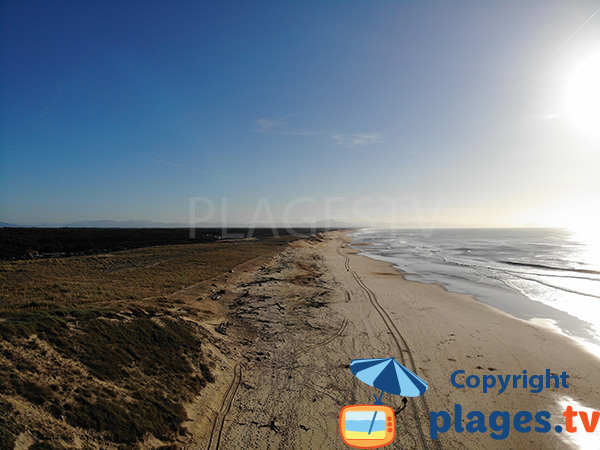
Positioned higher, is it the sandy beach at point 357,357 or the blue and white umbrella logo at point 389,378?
the blue and white umbrella logo at point 389,378

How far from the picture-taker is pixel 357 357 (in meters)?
11.3

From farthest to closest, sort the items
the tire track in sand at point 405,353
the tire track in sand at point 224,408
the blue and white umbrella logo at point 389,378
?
the tire track in sand at point 405,353, the blue and white umbrella logo at point 389,378, the tire track in sand at point 224,408

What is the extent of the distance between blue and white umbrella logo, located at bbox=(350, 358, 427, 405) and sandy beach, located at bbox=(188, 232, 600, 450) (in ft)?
4.67

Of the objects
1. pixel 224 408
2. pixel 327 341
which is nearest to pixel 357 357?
pixel 327 341

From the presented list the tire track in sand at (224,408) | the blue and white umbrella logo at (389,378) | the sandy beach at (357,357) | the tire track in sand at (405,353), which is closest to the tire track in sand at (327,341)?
the sandy beach at (357,357)

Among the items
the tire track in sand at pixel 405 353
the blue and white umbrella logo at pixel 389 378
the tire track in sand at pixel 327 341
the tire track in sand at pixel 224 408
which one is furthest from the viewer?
the tire track in sand at pixel 327 341

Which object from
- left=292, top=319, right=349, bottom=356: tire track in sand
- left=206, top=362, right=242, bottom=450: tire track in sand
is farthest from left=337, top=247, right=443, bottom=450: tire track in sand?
left=206, top=362, right=242, bottom=450: tire track in sand

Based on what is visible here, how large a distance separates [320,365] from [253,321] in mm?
5525

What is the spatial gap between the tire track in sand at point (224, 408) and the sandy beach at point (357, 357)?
3 centimetres

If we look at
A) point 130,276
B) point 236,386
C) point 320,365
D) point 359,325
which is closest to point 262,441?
point 236,386

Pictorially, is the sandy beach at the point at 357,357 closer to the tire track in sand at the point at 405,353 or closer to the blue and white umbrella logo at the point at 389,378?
the tire track in sand at the point at 405,353

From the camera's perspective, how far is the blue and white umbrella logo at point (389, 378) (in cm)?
698

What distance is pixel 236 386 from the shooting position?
912 cm

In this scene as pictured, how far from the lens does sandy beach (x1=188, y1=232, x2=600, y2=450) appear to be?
732cm
